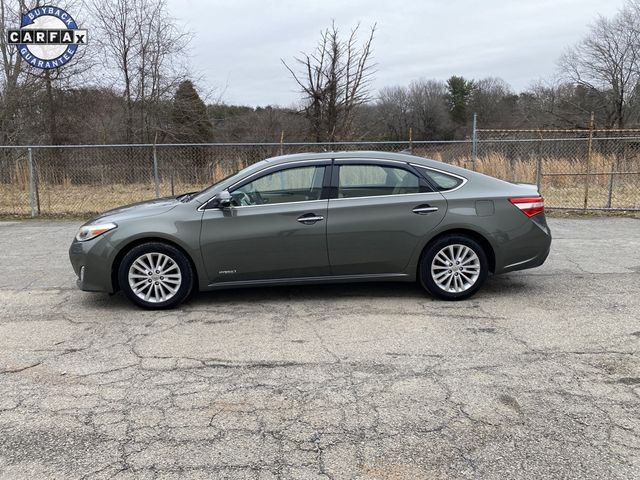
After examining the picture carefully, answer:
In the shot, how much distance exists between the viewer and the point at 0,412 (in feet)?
10.7

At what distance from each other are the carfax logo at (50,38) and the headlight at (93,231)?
11088mm

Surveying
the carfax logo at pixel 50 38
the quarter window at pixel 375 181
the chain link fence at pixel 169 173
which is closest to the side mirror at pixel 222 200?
the quarter window at pixel 375 181

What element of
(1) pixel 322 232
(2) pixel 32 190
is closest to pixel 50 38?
(2) pixel 32 190

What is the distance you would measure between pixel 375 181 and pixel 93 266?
9.79 ft

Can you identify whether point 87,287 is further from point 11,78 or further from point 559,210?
point 11,78

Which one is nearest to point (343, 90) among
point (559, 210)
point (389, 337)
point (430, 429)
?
point (559, 210)

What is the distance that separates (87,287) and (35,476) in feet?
9.46

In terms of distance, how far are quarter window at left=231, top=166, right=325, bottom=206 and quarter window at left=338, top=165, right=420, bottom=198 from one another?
0.28m

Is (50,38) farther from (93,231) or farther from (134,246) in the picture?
(134,246)

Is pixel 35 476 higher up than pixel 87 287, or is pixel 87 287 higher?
pixel 87 287

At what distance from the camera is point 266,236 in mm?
5219

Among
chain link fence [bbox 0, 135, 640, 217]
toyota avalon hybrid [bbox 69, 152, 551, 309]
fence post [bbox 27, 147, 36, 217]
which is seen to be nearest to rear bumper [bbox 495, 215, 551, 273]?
toyota avalon hybrid [bbox 69, 152, 551, 309]

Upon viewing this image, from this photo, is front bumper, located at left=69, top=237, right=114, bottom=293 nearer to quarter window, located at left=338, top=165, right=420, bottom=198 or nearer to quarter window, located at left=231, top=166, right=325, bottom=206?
quarter window, located at left=231, top=166, right=325, bottom=206

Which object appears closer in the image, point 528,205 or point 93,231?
point 93,231
